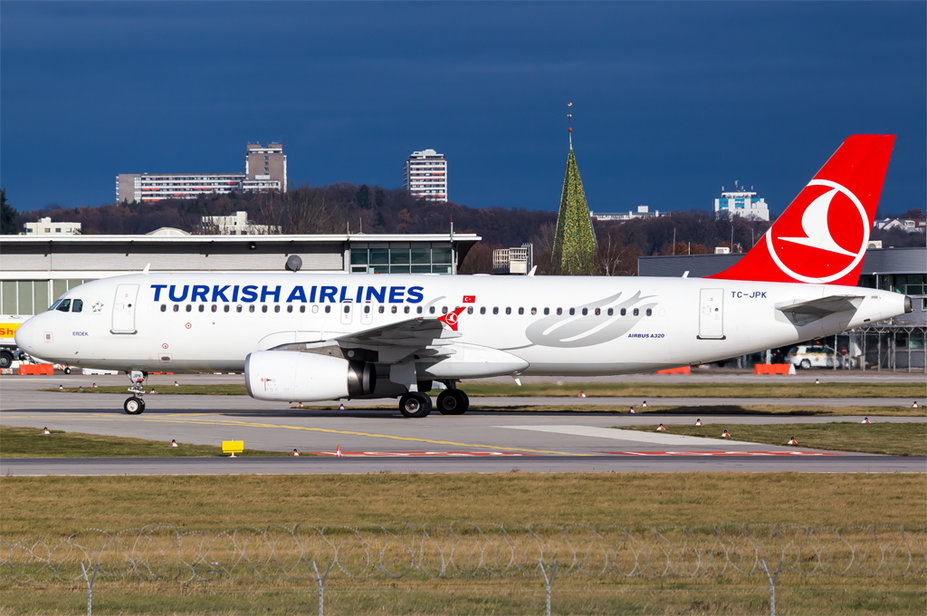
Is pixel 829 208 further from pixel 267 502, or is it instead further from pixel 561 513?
pixel 267 502

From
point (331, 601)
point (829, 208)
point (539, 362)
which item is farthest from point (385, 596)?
point (829, 208)

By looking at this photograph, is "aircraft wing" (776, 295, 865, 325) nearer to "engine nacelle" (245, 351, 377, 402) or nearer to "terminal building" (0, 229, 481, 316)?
"engine nacelle" (245, 351, 377, 402)

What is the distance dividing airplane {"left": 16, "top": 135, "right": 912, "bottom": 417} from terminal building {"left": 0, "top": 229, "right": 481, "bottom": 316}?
3792 cm

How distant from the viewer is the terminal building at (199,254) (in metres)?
76.2

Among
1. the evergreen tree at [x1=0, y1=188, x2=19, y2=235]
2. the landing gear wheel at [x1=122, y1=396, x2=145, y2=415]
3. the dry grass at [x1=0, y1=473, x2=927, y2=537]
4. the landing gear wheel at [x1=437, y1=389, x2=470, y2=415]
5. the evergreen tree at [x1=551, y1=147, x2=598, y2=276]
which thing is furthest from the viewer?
the evergreen tree at [x1=0, y1=188, x2=19, y2=235]

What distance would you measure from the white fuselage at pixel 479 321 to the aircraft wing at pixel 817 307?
0.59 ft

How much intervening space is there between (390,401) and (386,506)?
24861mm

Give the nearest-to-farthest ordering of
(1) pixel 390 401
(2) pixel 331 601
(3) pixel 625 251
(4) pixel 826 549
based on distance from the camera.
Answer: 1. (2) pixel 331 601
2. (4) pixel 826 549
3. (1) pixel 390 401
4. (3) pixel 625 251

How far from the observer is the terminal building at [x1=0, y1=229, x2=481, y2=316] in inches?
3000

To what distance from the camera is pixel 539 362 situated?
124 ft

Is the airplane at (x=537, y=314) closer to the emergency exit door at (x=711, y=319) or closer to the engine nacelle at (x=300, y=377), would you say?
the emergency exit door at (x=711, y=319)

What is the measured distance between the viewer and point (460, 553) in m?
16.4

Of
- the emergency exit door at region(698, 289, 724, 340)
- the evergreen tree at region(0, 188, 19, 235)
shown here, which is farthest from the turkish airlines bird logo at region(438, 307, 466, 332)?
the evergreen tree at region(0, 188, 19, 235)

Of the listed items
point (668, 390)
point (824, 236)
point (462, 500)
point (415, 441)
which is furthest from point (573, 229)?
point (462, 500)
